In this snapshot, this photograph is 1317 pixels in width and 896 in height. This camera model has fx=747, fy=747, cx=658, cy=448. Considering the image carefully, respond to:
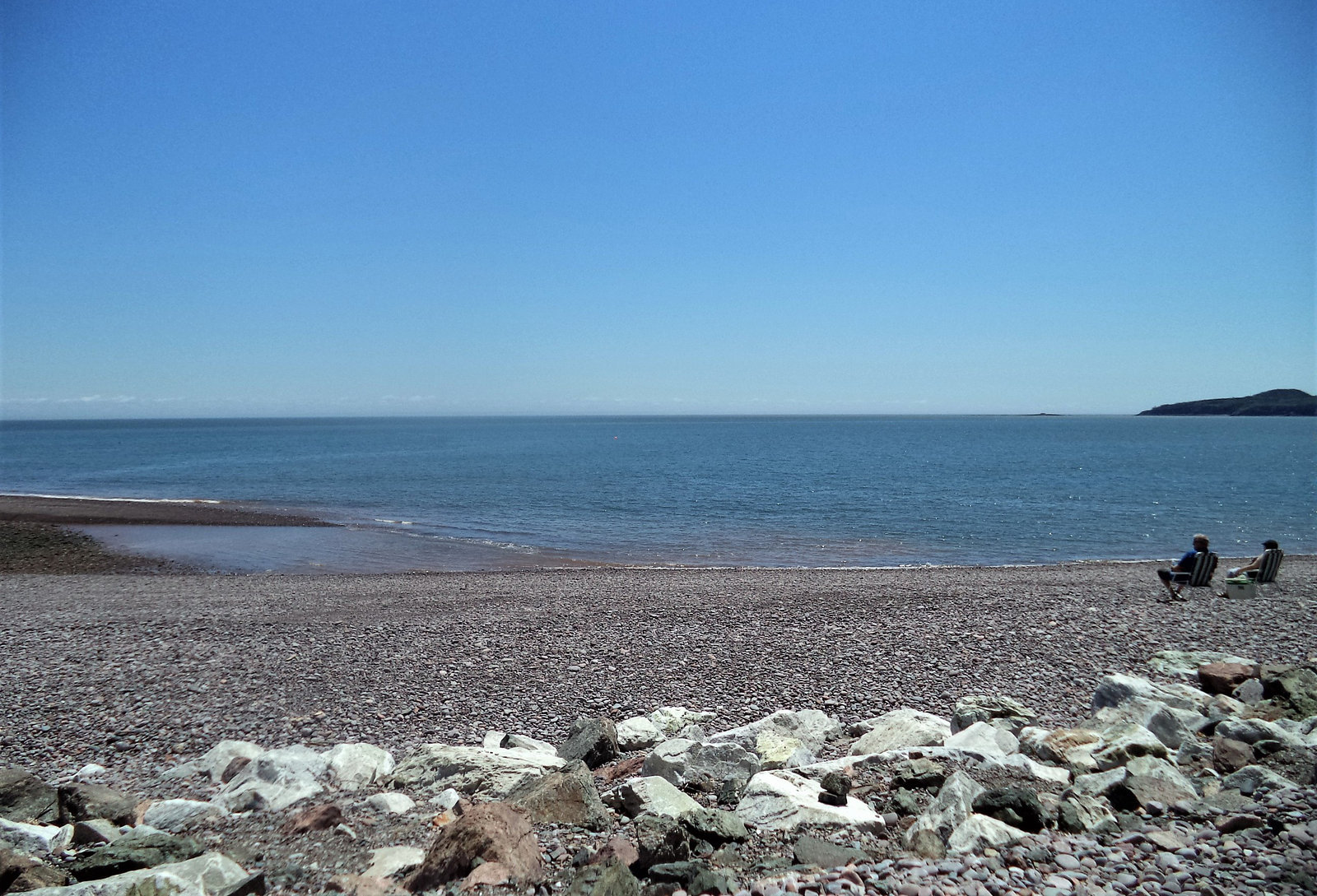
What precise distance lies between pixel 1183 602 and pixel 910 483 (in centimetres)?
3853

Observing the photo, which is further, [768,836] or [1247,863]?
[768,836]

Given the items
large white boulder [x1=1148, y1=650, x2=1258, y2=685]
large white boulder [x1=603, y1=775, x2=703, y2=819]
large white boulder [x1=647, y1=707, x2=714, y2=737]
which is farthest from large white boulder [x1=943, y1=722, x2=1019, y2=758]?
large white boulder [x1=1148, y1=650, x2=1258, y2=685]

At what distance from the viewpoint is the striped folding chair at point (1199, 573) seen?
14664mm

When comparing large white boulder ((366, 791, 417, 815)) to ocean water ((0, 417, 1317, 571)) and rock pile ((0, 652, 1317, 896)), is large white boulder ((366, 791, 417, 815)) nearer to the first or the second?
rock pile ((0, 652, 1317, 896))

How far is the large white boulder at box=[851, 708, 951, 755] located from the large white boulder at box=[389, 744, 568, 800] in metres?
3.12

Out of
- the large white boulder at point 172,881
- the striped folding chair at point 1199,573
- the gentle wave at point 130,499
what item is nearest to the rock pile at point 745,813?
the large white boulder at point 172,881

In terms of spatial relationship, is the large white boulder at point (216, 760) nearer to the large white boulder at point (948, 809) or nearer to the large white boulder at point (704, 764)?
the large white boulder at point (704, 764)

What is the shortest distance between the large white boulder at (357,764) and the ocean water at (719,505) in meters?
17.8

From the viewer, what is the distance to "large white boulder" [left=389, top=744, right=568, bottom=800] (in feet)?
22.2

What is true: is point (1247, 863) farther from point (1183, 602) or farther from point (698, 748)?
point (1183, 602)

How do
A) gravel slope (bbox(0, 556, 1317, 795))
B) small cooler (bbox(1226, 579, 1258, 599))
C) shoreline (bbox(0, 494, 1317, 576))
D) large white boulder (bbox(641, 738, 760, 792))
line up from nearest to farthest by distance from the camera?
large white boulder (bbox(641, 738, 760, 792)) → gravel slope (bbox(0, 556, 1317, 795)) → small cooler (bbox(1226, 579, 1258, 599)) → shoreline (bbox(0, 494, 1317, 576))

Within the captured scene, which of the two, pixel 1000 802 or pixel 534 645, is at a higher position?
pixel 1000 802

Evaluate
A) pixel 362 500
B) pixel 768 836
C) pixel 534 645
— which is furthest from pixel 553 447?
pixel 768 836

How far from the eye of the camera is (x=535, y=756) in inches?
287
